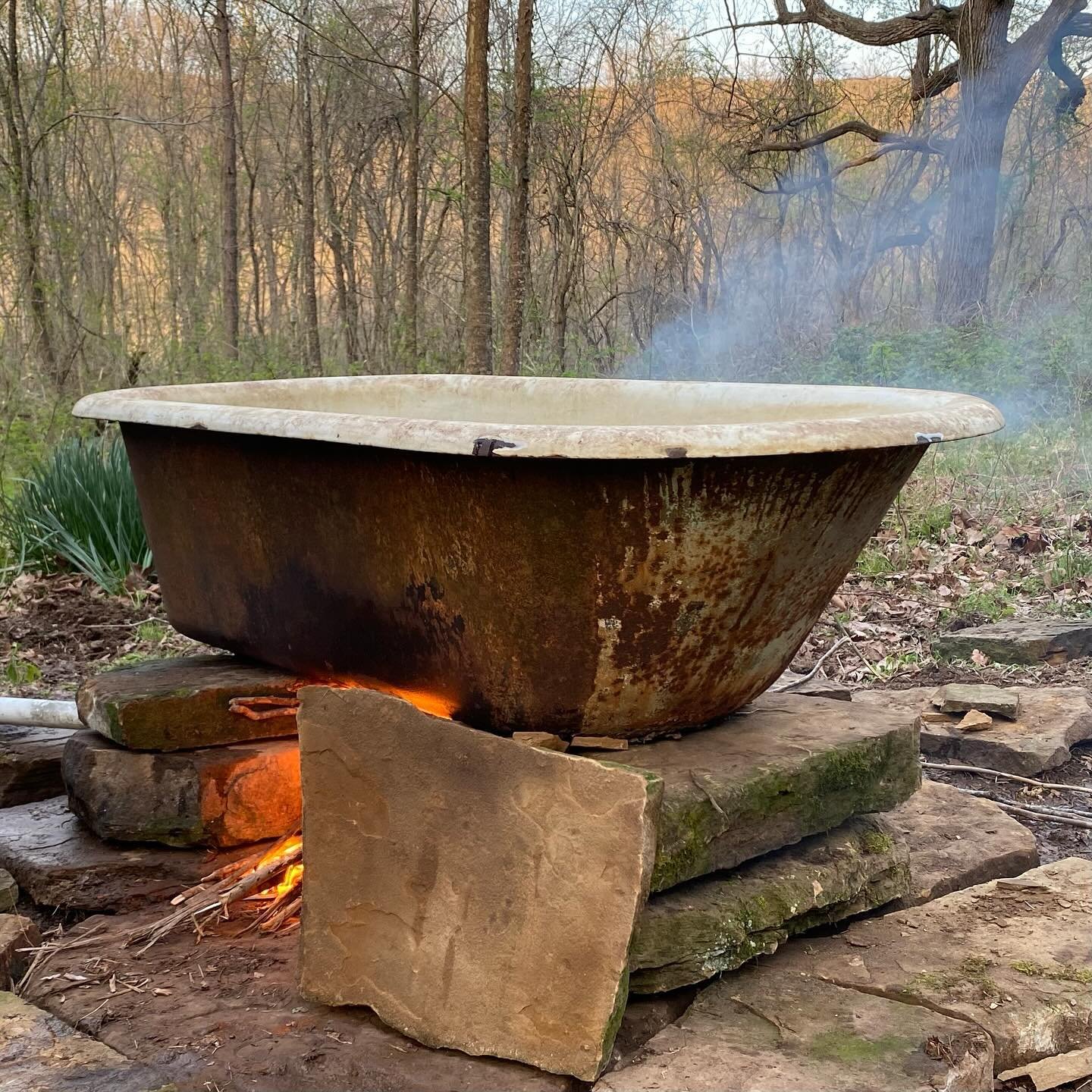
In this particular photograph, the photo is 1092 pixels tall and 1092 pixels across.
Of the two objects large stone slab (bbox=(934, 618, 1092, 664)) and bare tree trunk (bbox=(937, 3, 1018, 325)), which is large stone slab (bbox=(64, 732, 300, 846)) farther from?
bare tree trunk (bbox=(937, 3, 1018, 325))

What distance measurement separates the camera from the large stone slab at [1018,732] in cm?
318

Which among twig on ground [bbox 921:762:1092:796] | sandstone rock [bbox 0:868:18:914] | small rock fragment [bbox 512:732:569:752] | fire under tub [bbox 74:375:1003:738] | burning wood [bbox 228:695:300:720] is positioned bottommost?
twig on ground [bbox 921:762:1092:796]

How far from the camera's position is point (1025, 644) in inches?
159

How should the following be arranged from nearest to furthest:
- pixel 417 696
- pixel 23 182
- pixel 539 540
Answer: pixel 539 540
pixel 417 696
pixel 23 182

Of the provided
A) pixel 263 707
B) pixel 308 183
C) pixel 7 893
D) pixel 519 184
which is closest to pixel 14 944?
pixel 7 893

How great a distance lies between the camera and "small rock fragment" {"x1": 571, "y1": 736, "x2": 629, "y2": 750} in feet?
6.79

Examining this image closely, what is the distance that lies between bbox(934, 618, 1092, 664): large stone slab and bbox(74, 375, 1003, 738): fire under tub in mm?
1968

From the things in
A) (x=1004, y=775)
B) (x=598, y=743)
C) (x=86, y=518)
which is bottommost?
(x=1004, y=775)

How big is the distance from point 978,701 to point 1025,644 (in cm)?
80

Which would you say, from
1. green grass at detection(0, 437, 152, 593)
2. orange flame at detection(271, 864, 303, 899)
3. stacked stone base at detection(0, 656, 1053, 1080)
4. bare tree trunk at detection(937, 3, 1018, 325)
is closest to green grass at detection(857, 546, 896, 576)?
stacked stone base at detection(0, 656, 1053, 1080)

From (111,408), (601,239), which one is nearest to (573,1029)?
(111,408)

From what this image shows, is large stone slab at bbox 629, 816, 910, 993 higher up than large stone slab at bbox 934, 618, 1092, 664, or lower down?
higher up

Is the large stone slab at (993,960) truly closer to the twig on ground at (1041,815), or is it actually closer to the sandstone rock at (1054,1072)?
the sandstone rock at (1054,1072)

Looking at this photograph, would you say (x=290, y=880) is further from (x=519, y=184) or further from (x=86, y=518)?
(x=519, y=184)
